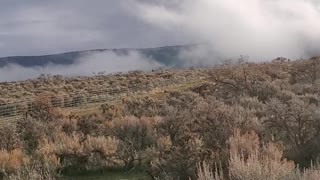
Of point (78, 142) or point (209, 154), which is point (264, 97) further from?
point (209, 154)

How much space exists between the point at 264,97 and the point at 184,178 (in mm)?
18961

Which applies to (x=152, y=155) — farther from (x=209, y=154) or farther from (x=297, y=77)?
(x=297, y=77)

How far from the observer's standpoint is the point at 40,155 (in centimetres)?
1694

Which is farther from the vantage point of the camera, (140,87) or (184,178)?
(140,87)

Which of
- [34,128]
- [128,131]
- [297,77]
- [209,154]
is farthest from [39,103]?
[209,154]

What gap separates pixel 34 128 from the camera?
2242cm

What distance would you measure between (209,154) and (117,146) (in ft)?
17.0

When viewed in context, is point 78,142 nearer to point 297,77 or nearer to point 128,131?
point 128,131

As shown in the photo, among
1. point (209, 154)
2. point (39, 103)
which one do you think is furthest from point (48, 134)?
point (39, 103)

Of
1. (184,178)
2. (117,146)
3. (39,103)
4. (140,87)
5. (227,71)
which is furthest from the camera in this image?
(140,87)

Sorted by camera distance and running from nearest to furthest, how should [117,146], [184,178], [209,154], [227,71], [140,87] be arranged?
[184,178] → [209,154] → [117,146] → [227,71] → [140,87]

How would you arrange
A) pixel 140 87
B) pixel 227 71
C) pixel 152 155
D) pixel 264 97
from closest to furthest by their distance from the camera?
pixel 152 155 < pixel 264 97 < pixel 227 71 < pixel 140 87

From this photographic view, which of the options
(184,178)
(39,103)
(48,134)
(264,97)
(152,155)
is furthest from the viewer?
(39,103)

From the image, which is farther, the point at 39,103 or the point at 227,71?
the point at 227,71
